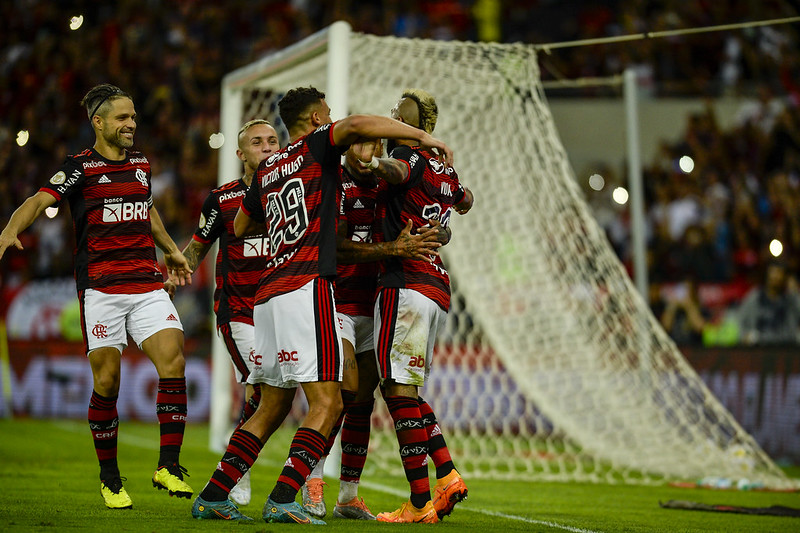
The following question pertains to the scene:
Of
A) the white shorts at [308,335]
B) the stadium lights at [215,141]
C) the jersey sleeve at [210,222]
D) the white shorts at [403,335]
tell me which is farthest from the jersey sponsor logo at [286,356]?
the stadium lights at [215,141]

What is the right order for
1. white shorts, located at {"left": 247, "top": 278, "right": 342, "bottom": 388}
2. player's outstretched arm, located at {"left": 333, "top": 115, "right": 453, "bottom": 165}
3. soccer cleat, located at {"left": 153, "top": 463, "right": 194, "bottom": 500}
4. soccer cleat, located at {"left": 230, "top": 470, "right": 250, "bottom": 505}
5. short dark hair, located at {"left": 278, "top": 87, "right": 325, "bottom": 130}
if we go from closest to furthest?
1. player's outstretched arm, located at {"left": 333, "top": 115, "right": 453, "bottom": 165}
2. white shorts, located at {"left": 247, "top": 278, "right": 342, "bottom": 388}
3. short dark hair, located at {"left": 278, "top": 87, "right": 325, "bottom": 130}
4. soccer cleat, located at {"left": 153, "top": 463, "right": 194, "bottom": 500}
5. soccer cleat, located at {"left": 230, "top": 470, "right": 250, "bottom": 505}

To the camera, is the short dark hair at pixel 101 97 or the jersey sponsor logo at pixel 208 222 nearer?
the short dark hair at pixel 101 97

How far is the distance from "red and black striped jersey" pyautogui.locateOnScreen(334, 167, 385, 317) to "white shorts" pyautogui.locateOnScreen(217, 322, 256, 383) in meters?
0.94

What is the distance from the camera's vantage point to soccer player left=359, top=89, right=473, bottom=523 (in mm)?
5477

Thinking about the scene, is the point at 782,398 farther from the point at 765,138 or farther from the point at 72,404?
the point at 72,404

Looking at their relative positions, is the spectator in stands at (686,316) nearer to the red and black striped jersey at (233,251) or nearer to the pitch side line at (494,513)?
the pitch side line at (494,513)

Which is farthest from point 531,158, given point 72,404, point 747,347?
point 72,404

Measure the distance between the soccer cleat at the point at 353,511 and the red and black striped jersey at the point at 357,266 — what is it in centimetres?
106

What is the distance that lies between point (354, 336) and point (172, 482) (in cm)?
127

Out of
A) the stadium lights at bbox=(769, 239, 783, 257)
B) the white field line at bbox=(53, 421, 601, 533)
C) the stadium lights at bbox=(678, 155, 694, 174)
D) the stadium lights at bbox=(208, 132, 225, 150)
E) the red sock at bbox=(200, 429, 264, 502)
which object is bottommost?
the white field line at bbox=(53, 421, 601, 533)

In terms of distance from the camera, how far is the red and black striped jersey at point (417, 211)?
563 cm

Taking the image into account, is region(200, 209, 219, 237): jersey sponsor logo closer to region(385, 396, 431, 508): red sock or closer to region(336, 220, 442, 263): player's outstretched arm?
region(336, 220, 442, 263): player's outstretched arm

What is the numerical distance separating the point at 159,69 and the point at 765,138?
1070 centimetres

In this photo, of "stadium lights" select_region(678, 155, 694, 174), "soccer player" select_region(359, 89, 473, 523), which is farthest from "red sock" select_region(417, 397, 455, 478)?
"stadium lights" select_region(678, 155, 694, 174)
